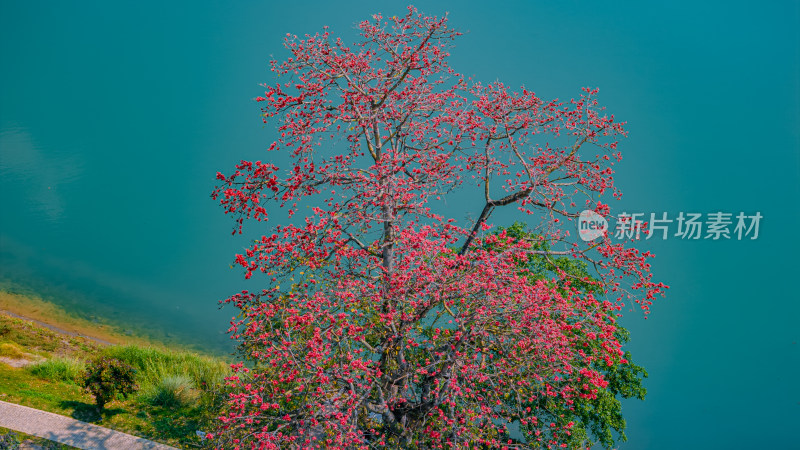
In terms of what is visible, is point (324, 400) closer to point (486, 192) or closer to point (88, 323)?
point (486, 192)

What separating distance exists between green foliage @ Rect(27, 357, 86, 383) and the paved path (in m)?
1.09

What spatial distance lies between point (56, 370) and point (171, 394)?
1.69 m

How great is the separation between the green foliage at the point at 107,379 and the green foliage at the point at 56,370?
46.8 inches

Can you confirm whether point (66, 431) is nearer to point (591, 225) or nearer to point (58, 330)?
point (58, 330)

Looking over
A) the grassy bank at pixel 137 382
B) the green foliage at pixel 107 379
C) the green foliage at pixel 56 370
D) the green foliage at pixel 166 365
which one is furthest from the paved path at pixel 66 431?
the green foliage at pixel 166 365

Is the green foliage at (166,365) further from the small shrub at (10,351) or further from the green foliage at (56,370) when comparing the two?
the small shrub at (10,351)

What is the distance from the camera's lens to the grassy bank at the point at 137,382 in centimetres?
752

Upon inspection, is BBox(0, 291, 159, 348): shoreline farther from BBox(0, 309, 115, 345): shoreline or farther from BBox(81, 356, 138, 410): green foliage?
BBox(81, 356, 138, 410): green foliage

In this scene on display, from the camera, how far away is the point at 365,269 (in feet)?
19.7

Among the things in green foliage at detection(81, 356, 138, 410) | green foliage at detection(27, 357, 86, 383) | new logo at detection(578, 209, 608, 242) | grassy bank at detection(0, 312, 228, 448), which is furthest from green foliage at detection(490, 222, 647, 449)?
green foliage at detection(27, 357, 86, 383)

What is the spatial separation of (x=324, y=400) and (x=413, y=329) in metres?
1.25

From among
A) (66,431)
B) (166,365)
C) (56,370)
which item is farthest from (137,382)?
(66,431)

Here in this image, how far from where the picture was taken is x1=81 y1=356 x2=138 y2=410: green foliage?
24.5 feet

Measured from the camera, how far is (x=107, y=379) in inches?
293
